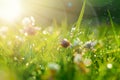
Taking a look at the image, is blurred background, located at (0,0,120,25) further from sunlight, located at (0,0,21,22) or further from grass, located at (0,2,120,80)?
grass, located at (0,2,120,80)

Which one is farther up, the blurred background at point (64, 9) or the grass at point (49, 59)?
the blurred background at point (64, 9)

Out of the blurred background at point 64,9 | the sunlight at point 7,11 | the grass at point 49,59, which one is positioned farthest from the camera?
the blurred background at point 64,9

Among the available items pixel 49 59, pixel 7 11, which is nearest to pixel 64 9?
pixel 7 11

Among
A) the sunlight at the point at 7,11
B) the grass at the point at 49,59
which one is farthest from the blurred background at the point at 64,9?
the grass at the point at 49,59

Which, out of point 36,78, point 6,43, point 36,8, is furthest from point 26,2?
point 36,78

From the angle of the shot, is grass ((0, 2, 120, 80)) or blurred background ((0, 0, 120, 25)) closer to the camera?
grass ((0, 2, 120, 80))

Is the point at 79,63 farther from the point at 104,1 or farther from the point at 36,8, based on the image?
the point at 104,1

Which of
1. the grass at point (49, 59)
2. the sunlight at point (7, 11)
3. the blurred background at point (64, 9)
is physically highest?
the blurred background at point (64, 9)

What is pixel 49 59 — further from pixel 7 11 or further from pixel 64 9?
pixel 64 9

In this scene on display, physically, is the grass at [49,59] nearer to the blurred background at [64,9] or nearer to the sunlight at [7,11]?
the sunlight at [7,11]

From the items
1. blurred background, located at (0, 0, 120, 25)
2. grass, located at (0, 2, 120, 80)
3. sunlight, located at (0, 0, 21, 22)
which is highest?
blurred background, located at (0, 0, 120, 25)

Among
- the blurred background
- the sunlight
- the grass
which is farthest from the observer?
the blurred background

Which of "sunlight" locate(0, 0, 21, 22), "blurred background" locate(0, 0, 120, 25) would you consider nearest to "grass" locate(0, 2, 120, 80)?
"sunlight" locate(0, 0, 21, 22)
